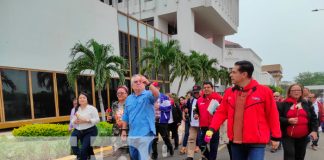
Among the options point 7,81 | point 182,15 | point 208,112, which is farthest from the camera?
point 182,15

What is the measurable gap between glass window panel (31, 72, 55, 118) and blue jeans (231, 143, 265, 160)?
9728 millimetres

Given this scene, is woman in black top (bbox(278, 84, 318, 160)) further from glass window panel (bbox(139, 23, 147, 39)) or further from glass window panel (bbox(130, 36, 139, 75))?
glass window panel (bbox(139, 23, 147, 39))

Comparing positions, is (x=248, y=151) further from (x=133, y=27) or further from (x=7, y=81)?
(x=133, y=27)

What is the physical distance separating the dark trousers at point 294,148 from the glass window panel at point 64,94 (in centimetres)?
1007

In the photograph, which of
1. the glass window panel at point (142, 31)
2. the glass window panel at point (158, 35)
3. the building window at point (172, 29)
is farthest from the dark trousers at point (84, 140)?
the building window at point (172, 29)

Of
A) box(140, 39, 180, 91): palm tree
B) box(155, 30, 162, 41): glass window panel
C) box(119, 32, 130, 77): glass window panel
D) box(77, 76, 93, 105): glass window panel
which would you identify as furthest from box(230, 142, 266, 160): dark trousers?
box(155, 30, 162, 41): glass window panel

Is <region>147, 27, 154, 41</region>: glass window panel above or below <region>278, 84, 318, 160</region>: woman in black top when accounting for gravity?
above

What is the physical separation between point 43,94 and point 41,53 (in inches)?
63.7

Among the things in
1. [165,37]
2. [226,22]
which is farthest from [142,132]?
[226,22]

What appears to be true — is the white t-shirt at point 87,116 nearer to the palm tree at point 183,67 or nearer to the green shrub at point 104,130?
the green shrub at point 104,130

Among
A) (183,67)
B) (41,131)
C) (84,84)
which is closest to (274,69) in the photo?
(183,67)

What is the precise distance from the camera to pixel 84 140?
5.89 meters

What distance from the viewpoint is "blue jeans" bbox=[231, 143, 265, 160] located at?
11.5ft

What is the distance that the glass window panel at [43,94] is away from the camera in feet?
38.2
